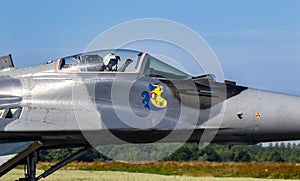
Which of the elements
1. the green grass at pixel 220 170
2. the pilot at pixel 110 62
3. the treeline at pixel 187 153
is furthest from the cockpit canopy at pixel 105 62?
the green grass at pixel 220 170

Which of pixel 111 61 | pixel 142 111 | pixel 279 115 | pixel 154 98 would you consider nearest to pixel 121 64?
pixel 111 61

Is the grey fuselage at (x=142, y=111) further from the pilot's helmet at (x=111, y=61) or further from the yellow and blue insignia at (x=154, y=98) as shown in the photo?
the pilot's helmet at (x=111, y=61)

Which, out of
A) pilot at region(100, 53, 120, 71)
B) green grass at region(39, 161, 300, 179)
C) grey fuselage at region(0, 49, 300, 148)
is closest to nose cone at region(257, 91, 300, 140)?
grey fuselage at region(0, 49, 300, 148)

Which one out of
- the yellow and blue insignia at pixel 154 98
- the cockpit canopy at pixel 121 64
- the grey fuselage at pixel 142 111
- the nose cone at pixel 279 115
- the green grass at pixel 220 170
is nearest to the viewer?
the nose cone at pixel 279 115

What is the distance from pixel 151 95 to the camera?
13.5 meters

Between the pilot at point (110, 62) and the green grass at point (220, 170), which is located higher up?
the pilot at point (110, 62)

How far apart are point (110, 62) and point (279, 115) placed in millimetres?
3192

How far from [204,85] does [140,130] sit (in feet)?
4.57

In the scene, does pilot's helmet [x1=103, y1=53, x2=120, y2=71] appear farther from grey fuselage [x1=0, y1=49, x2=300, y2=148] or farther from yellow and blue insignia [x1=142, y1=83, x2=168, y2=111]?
yellow and blue insignia [x1=142, y1=83, x2=168, y2=111]

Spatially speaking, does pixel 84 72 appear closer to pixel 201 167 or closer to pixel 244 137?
pixel 244 137

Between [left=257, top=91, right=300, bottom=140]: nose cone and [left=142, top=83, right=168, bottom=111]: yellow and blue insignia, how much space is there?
1.69 m

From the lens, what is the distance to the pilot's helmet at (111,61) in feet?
45.6

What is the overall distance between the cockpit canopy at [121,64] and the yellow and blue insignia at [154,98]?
1.04ft

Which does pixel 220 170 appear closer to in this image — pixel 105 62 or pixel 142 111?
pixel 105 62
